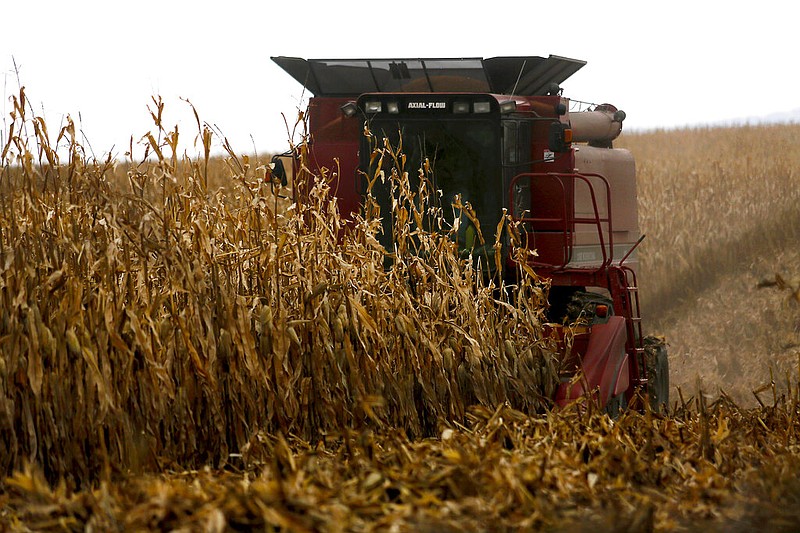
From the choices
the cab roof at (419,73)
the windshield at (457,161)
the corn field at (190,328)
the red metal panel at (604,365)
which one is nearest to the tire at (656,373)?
the red metal panel at (604,365)

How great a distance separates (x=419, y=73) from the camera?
898 cm

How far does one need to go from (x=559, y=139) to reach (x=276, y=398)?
10.9 feet

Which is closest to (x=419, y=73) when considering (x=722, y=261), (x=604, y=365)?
(x=604, y=365)

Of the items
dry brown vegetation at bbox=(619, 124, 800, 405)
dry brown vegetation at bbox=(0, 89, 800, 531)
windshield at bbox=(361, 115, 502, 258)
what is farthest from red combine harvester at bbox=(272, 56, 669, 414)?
dry brown vegetation at bbox=(619, 124, 800, 405)

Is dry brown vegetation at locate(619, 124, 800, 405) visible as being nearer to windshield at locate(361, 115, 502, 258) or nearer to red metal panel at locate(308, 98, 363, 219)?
windshield at locate(361, 115, 502, 258)

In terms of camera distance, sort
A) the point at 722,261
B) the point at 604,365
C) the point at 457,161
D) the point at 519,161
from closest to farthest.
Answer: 1. the point at 604,365
2. the point at 457,161
3. the point at 519,161
4. the point at 722,261

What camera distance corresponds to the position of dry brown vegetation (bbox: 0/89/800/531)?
13.6ft

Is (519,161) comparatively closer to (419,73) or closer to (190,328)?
(419,73)

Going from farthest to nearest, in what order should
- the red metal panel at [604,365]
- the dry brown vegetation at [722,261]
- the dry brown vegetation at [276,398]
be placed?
the dry brown vegetation at [722,261] → the red metal panel at [604,365] → the dry brown vegetation at [276,398]

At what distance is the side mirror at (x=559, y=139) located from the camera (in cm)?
778

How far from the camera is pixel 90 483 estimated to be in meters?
5.08

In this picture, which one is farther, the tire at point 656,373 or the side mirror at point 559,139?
the tire at point 656,373

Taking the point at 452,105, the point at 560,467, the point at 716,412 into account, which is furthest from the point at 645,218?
the point at 560,467

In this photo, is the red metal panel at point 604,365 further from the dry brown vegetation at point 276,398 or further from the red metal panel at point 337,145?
the red metal panel at point 337,145
